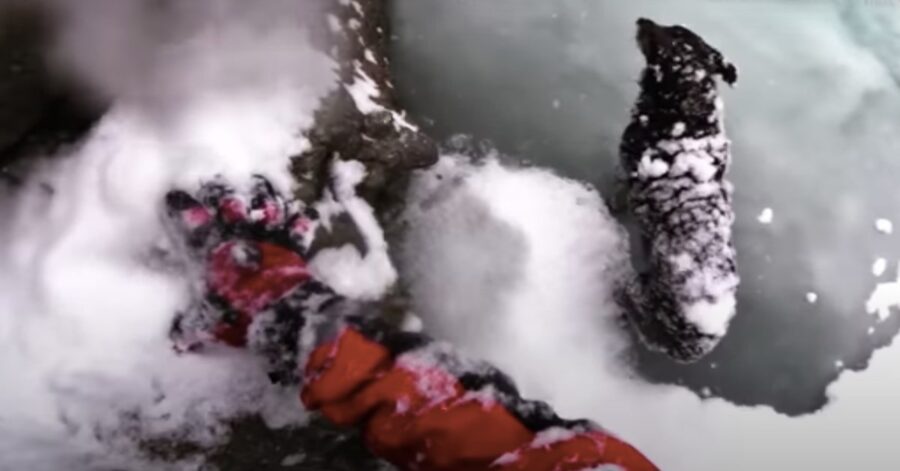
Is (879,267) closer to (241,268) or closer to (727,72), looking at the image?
(727,72)

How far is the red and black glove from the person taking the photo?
0.71 m

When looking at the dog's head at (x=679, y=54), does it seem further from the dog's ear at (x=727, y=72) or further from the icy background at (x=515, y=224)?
the icy background at (x=515, y=224)

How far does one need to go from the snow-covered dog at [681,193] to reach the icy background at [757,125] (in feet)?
0.23

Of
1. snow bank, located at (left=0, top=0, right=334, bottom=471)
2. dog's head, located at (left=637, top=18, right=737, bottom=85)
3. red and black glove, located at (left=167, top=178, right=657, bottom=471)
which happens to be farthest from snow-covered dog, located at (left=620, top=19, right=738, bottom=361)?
snow bank, located at (left=0, top=0, right=334, bottom=471)

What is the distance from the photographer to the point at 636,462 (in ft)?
2.32

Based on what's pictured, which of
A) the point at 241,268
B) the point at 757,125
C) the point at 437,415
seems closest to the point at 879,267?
the point at 757,125

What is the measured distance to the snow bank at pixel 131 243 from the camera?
0.78m

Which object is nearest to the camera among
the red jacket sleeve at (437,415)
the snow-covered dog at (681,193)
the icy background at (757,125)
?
the red jacket sleeve at (437,415)

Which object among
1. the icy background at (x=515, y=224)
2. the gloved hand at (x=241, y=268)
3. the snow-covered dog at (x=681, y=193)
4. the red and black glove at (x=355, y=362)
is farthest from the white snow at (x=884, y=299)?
the gloved hand at (x=241, y=268)

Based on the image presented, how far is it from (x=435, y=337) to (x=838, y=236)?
0.38 meters

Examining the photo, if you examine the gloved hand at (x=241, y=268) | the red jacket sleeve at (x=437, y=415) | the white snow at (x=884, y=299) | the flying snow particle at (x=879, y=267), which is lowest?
the red jacket sleeve at (x=437, y=415)

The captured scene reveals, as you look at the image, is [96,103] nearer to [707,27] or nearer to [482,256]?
[482,256]

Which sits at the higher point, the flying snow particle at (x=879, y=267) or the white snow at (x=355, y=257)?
the flying snow particle at (x=879, y=267)

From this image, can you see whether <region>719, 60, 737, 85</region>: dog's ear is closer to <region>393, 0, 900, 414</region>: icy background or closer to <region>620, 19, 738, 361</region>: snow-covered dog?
<region>620, 19, 738, 361</region>: snow-covered dog
